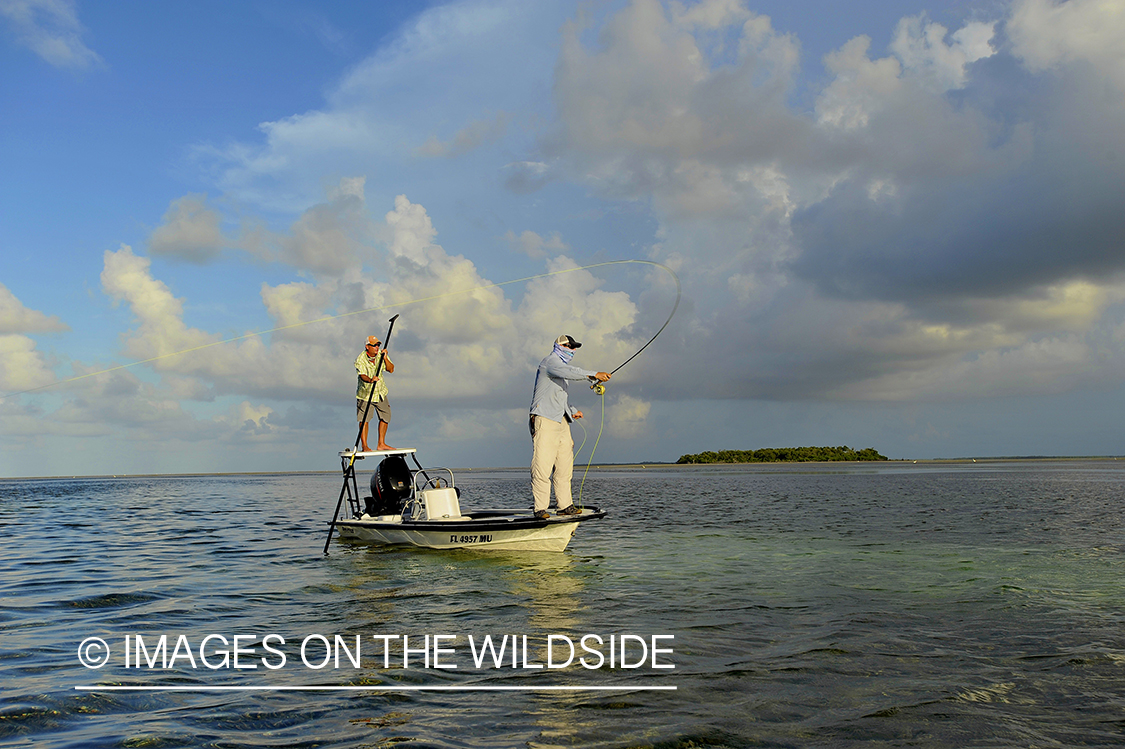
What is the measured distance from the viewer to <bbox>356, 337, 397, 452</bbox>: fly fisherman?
53.9 ft

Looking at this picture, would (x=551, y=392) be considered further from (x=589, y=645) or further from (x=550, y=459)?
(x=589, y=645)

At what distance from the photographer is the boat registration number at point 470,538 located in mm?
13867

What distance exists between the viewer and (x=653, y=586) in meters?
10.6

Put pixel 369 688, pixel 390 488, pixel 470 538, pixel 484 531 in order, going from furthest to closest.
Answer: pixel 390 488 → pixel 470 538 → pixel 484 531 → pixel 369 688

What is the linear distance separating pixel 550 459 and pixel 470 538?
2715 millimetres

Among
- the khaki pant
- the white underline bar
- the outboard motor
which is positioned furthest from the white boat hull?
the white underline bar

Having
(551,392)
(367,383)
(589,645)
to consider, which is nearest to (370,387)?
(367,383)

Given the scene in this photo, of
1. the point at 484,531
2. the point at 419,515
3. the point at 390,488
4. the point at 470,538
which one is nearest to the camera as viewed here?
the point at 484,531

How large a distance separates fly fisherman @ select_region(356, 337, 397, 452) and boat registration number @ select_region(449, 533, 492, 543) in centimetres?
327

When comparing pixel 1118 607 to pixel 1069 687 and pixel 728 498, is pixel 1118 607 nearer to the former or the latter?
pixel 1069 687

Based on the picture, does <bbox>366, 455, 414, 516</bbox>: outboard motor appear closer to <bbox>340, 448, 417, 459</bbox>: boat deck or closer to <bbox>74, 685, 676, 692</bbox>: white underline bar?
<bbox>340, 448, 417, 459</bbox>: boat deck

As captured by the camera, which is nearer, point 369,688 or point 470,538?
point 369,688

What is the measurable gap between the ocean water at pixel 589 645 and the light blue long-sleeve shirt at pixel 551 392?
280cm

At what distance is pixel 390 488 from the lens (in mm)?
17016
